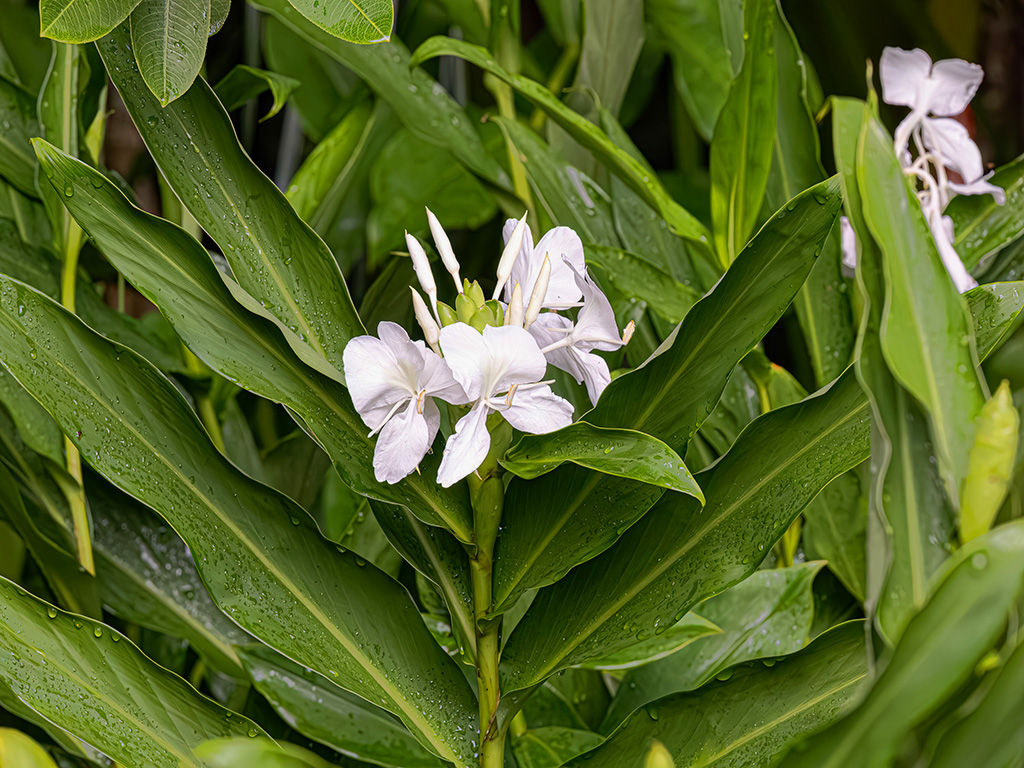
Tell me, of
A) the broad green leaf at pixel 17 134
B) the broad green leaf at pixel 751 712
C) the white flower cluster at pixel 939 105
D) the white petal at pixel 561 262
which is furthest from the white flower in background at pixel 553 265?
the broad green leaf at pixel 17 134

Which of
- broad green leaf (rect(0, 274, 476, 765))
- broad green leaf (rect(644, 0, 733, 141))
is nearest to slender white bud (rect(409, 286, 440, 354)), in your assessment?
broad green leaf (rect(0, 274, 476, 765))

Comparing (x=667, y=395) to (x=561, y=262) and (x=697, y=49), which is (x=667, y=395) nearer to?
(x=561, y=262)

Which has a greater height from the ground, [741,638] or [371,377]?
[371,377]

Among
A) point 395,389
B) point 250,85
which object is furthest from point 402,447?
point 250,85

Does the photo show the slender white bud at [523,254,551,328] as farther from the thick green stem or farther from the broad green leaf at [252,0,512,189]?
the broad green leaf at [252,0,512,189]

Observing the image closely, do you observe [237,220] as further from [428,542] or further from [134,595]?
[134,595]

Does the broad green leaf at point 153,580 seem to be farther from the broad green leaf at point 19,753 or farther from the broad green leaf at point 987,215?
the broad green leaf at point 987,215
